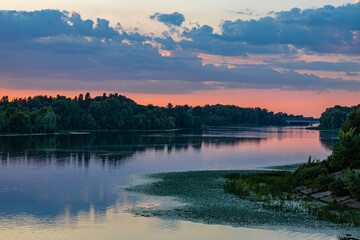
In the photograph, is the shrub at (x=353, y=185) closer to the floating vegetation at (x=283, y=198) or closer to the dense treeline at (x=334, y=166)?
the floating vegetation at (x=283, y=198)

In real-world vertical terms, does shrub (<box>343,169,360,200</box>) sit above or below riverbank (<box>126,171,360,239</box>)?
above

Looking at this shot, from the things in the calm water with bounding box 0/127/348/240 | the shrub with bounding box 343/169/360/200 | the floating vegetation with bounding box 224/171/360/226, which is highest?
the shrub with bounding box 343/169/360/200

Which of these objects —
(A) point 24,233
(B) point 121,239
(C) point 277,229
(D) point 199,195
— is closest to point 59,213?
(A) point 24,233

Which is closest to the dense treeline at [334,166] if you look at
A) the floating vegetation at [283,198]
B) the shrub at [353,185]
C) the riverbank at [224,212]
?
the floating vegetation at [283,198]

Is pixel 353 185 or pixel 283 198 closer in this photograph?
pixel 353 185

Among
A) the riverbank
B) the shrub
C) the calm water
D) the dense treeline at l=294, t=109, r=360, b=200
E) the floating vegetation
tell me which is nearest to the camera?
the calm water

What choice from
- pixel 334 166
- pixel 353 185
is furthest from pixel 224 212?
pixel 334 166

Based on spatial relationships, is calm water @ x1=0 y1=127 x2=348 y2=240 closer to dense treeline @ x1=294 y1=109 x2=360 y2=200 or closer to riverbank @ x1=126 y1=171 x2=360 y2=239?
riverbank @ x1=126 y1=171 x2=360 y2=239

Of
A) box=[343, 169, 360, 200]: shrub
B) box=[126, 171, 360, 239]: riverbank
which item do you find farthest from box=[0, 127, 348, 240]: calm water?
box=[343, 169, 360, 200]: shrub

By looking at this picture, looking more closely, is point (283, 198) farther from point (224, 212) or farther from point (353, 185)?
point (224, 212)

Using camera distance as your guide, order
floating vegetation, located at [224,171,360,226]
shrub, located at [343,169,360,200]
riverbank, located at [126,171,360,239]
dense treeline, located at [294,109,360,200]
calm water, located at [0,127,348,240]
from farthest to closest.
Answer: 1. dense treeline, located at [294,109,360,200]
2. shrub, located at [343,169,360,200]
3. floating vegetation, located at [224,171,360,226]
4. riverbank, located at [126,171,360,239]
5. calm water, located at [0,127,348,240]

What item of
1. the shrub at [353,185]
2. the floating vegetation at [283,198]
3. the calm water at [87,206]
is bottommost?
the calm water at [87,206]

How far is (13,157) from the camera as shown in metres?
92.4

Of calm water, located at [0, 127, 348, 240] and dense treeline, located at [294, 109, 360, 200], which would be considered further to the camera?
dense treeline, located at [294, 109, 360, 200]
